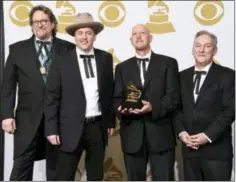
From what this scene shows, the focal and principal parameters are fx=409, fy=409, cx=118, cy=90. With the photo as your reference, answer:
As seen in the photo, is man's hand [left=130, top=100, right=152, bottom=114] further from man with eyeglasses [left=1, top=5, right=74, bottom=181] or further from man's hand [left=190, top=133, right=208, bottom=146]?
man with eyeglasses [left=1, top=5, right=74, bottom=181]

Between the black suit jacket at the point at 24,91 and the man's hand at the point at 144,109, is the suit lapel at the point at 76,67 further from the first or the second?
the man's hand at the point at 144,109

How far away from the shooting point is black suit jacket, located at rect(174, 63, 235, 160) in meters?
2.90

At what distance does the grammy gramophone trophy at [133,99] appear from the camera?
291 cm

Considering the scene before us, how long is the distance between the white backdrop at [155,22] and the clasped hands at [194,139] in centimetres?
112

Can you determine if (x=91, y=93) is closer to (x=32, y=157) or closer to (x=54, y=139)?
(x=54, y=139)

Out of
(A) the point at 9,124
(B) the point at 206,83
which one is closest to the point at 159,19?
(B) the point at 206,83

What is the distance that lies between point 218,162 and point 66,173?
1.09 metres

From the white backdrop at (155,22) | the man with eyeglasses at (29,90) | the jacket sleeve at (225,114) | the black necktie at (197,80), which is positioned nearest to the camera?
the jacket sleeve at (225,114)

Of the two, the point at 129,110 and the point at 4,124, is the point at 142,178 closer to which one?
the point at 129,110

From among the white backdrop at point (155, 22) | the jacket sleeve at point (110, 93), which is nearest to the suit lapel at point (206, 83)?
the jacket sleeve at point (110, 93)

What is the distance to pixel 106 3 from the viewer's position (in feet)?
13.3

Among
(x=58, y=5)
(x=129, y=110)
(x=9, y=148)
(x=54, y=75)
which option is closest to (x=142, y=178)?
(x=129, y=110)

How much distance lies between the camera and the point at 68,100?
2934 millimetres

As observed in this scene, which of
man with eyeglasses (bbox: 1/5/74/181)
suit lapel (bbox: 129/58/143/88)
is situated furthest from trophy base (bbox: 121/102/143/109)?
man with eyeglasses (bbox: 1/5/74/181)
